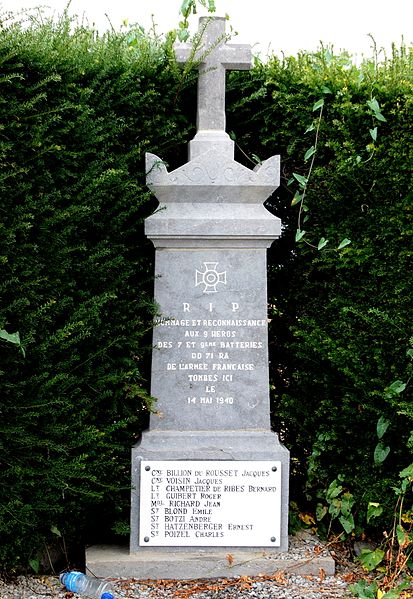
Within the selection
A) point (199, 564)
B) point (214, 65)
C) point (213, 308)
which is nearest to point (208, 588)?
point (199, 564)

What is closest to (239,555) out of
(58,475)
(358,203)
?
(58,475)

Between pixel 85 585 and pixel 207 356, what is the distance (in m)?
1.50

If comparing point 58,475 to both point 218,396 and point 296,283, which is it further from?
point 296,283

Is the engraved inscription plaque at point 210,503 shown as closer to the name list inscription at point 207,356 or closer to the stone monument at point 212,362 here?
the stone monument at point 212,362

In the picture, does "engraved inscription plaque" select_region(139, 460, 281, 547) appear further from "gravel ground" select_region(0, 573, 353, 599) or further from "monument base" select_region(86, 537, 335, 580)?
"gravel ground" select_region(0, 573, 353, 599)

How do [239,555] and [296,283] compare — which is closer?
[239,555]

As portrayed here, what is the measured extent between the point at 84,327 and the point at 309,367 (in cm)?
160

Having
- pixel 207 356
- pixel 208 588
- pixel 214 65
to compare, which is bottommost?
pixel 208 588

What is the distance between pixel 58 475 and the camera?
4.60 meters

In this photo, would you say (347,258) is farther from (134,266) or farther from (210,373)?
(134,266)

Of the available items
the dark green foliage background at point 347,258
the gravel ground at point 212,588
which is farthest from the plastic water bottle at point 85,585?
the dark green foliage background at point 347,258

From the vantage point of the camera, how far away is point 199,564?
477 centimetres

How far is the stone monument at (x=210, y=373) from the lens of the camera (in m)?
4.87

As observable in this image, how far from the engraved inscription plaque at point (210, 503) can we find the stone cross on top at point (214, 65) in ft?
6.99
